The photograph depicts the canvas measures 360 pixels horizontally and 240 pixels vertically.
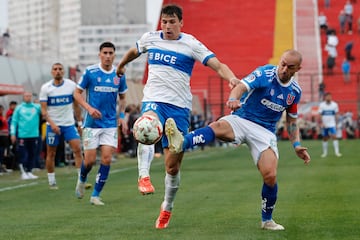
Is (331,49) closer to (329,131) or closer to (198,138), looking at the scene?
(329,131)

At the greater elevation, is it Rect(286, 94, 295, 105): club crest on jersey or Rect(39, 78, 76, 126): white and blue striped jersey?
Rect(286, 94, 295, 105): club crest on jersey

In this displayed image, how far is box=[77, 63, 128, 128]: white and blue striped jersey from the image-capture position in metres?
12.5

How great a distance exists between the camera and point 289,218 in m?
10.0

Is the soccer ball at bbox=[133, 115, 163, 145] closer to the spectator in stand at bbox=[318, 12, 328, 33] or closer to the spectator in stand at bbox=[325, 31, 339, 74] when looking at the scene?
the spectator in stand at bbox=[325, 31, 339, 74]

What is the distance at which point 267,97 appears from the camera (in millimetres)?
8953

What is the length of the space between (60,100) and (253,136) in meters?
6.97

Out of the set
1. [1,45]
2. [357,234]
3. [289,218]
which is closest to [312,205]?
[289,218]

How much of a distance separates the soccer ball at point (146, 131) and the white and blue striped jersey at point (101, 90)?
3.84 meters

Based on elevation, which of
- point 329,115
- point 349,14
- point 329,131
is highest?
point 349,14

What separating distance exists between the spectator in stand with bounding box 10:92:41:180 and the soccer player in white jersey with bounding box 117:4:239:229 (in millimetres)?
10435

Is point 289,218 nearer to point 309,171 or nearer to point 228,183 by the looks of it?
point 228,183

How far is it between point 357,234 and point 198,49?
255 cm

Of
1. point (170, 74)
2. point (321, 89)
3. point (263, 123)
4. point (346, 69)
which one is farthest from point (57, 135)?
point (346, 69)

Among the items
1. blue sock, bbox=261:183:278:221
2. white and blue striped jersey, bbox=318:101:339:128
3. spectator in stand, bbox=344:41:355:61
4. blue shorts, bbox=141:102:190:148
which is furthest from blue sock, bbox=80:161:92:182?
spectator in stand, bbox=344:41:355:61
